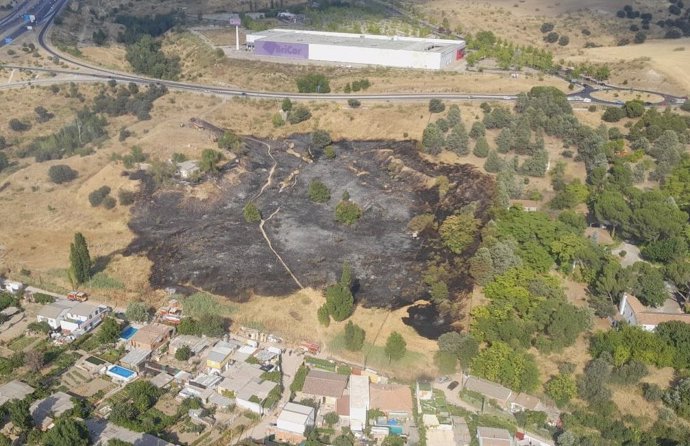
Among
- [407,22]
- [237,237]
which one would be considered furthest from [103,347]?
[407,22]

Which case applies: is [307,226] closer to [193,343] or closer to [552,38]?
[193,343]

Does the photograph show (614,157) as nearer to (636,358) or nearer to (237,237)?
(636,358)

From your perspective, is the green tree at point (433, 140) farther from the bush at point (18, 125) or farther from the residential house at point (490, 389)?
the bush at point (18, 125)

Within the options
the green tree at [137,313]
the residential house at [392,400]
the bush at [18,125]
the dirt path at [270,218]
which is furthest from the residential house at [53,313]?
the bush at [18,125]

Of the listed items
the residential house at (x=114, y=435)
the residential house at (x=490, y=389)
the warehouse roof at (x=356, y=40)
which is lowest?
the residential house at (x=114, y=435)

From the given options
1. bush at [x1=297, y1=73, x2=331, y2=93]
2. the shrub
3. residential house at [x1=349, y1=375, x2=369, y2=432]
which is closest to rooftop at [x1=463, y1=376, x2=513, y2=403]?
residential house at [x1=349, y1=375, x2=369, y2=432]

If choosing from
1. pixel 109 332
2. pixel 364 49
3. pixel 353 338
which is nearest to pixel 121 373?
pixel 109 332
